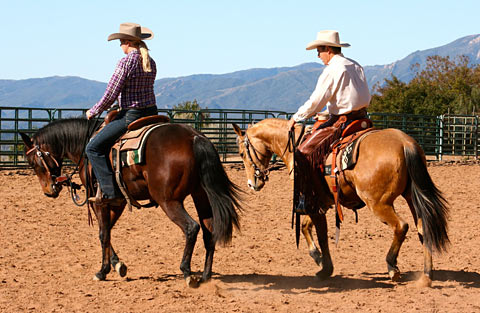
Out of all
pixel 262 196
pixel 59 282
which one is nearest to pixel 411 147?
pixel 59 282

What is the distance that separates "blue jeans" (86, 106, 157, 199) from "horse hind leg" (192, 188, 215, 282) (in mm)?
821

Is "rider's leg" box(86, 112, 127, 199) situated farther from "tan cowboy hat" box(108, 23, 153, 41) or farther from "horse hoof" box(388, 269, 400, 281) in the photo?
"horse hoof" box(388, 269, 400, 281)

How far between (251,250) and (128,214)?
2.87 m

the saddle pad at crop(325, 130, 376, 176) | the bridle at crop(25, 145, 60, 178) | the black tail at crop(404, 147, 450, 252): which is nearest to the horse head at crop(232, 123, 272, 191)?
the saddle pad at crop(325, 130, 376, 176)

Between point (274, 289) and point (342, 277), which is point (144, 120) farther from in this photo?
point (342, 277)

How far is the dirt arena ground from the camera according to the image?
473cm

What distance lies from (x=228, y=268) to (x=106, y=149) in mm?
1713

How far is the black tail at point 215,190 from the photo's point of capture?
4.99m

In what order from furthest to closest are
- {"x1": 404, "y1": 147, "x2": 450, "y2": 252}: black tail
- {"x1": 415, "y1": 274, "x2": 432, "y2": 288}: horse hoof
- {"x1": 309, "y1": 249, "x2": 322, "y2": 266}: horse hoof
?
{"x1": 309, "y1": 249, "x2": 322, "y2": 266}: horse hoof < {"x1": 415, "y1": 274, "x2": 432, "y2": 288}: horse hoof < {"x1": 404, "y1": 147, "x2": 450, "y2": 252}: black tail

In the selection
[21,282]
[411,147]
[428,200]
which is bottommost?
[21,282]

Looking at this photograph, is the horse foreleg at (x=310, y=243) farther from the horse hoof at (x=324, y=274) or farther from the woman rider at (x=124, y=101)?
the woman rider at (x=124, y=101)

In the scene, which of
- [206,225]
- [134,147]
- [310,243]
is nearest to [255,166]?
[310,243]

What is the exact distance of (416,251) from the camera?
6.77 meters

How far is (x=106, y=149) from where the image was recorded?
5488 millimetres
